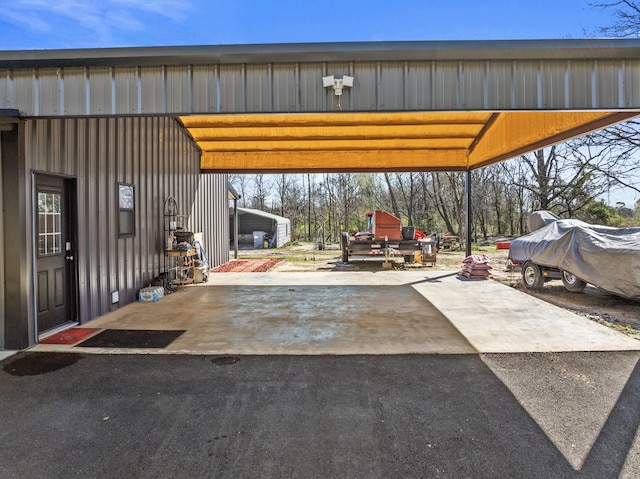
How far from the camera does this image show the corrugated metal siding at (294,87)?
376 centimetres

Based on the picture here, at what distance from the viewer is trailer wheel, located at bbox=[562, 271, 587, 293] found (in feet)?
23.3

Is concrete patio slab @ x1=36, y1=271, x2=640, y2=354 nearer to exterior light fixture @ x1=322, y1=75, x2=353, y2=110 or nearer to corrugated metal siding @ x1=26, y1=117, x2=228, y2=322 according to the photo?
corrugated metal siding @ x1=26, y1=117, x2=228, y2=322

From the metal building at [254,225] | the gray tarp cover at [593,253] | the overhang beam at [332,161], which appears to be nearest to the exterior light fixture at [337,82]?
the gray tarp cover at [593,253]

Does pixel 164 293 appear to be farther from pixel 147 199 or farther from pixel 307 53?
pixel 307 53

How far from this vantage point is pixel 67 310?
5.25m

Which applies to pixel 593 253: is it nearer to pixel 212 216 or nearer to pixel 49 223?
pixel 49 223

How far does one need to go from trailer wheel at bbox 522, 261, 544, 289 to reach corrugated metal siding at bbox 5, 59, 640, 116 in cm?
508

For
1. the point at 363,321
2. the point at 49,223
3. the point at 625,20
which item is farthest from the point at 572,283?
the point at 49,223

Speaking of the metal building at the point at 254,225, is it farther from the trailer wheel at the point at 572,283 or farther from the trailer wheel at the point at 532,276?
the trailer wheel at the point at 572,283

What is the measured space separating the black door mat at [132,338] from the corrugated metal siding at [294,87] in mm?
2674

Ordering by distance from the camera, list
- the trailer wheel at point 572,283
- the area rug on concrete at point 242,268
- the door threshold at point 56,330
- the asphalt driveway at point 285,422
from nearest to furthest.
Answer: the asphalt driveway at point 285,422
the door threshold at point 56,330
the trailer wheel at point 572,283
the area rug on concrete at point 242,268

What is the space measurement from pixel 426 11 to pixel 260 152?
589 centimetres

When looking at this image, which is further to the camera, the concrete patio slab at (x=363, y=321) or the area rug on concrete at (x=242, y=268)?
the area rug on concrete at (x=242, y=268)

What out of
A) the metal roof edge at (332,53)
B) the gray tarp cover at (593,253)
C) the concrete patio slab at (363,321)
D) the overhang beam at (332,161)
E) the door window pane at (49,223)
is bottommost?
the concrete patio slab at (363,321)
